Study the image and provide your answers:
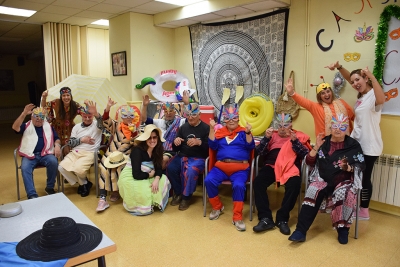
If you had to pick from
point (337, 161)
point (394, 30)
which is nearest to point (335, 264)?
point (337, 161)

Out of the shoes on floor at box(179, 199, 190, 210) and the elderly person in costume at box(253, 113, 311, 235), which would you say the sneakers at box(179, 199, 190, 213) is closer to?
the shoes on floor at box(179, 199, 190, 210)

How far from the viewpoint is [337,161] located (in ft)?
9.41

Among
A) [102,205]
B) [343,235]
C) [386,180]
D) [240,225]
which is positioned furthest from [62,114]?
[386,180]

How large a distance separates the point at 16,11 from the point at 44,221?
453cm

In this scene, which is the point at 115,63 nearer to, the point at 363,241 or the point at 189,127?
the point at 189,127

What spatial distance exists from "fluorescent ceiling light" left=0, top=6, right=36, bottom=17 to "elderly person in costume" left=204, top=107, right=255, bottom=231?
382 centimetres

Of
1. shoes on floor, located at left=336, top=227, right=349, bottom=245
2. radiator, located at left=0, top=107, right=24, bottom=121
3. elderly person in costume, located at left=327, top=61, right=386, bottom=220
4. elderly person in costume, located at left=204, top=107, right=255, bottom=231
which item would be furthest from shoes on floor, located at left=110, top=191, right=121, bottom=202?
radiator, located at left=0, top=107, right=24, bottom=121

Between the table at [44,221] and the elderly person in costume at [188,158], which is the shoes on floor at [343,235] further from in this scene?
the table at [44,221]

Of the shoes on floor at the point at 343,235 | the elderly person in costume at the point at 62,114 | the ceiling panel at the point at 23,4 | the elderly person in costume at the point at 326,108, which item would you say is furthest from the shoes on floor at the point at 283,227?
the ceiling panel at the point at 23,4

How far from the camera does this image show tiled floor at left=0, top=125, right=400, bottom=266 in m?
2.51

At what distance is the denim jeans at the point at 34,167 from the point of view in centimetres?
365

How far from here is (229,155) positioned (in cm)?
332

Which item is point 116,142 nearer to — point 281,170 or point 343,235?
point 281,170

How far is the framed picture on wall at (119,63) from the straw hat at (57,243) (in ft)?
13.8
